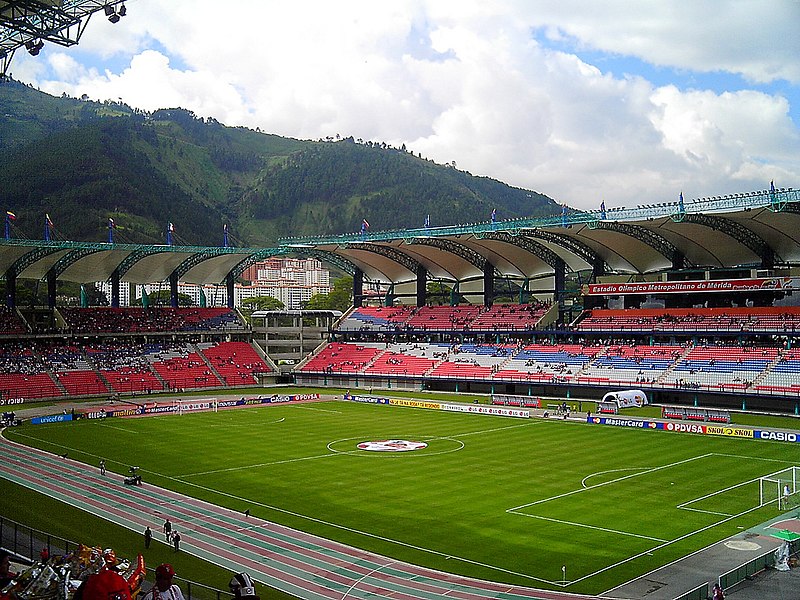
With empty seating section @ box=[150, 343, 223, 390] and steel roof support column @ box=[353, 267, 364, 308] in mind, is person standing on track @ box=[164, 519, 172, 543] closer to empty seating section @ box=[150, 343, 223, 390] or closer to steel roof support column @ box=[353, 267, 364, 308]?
empty seating section @ box=[150, 343, 223, 390]

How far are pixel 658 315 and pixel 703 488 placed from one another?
4315 centimetres

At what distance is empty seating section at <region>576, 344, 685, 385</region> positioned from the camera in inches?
2584

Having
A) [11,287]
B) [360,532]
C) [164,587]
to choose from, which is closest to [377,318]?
[11,287]

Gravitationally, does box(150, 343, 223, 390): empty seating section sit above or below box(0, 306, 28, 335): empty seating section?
below

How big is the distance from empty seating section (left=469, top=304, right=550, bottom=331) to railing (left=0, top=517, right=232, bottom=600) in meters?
61.9

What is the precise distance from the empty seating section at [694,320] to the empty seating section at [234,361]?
3568cm

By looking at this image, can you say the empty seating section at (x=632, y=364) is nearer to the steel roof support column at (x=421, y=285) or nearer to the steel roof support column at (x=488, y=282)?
the steel roof support column at (x=488, y=282)

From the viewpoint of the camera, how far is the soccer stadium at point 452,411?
2594cm

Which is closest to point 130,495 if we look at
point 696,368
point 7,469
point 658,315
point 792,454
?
point 7,469

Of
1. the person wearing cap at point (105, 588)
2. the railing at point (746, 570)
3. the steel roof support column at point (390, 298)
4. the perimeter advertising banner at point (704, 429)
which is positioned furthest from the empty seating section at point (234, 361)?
the person wearing cap at point (105, 588)

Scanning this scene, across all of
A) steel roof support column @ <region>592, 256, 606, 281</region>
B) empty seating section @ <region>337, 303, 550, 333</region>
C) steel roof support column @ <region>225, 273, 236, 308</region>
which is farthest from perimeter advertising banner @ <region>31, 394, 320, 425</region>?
steel roof support column @ <region>592, 256, 606, 281</region>

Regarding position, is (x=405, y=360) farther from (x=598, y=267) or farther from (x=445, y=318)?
(x=598, y=267)

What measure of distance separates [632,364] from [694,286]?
37.3 ft

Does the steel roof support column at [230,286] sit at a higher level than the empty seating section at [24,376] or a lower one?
higher
